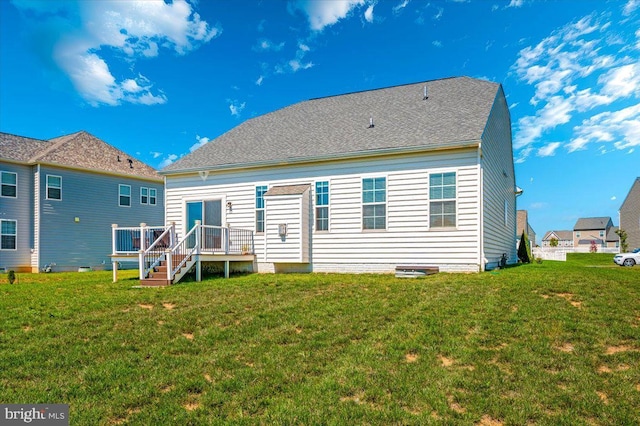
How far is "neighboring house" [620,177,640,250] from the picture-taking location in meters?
37.6

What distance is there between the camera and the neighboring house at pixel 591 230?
6956 centimetres

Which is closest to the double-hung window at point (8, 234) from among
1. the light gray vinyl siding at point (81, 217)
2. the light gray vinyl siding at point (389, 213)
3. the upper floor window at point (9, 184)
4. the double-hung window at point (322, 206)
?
the light gray vinyl siding at point (81, 217)

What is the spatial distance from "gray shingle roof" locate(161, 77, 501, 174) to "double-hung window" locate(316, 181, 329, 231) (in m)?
0.99

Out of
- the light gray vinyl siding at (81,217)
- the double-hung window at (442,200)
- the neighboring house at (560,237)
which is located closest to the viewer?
the double-hung window at (442,200)

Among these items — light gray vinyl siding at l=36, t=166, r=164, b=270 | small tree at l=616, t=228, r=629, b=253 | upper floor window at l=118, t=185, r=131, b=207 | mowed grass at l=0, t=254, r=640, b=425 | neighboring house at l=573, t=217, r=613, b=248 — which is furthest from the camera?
neighboring house at l=573, t=217, r=613, b=248

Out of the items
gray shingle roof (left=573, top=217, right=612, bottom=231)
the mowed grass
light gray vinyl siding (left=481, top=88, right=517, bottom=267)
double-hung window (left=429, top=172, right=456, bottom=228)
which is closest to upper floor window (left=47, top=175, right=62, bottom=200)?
the mowed grass

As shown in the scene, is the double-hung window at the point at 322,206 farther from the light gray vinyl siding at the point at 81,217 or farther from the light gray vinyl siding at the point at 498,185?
the light gray vinyl siding at the point at 81,217

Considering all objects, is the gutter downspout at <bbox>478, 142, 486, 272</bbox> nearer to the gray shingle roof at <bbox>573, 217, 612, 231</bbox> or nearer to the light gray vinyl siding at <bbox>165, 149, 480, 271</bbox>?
the light gray vinyl siding at <bbox>165, 149, 480, 271</bbox>

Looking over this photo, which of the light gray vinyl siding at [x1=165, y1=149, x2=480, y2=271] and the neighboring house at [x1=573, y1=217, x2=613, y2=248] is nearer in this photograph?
the light gray vinyl siding at [x1=165, y1=149, x2=480, y2=271]

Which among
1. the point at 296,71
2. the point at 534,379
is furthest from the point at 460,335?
the point at 296,71

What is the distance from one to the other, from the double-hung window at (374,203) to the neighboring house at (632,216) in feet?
125

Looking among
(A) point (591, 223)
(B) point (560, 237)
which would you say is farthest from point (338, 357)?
(B) point (560, 237)

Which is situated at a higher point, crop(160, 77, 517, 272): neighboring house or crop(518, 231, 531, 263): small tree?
crop(160, 77, 517, 272): neighboring house

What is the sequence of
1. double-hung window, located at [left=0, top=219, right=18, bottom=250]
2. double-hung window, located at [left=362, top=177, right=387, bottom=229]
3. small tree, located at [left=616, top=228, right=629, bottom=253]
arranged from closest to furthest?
double-hung window, located at [left=362, top=177, right=387, bottom=229] → double-hung window, located at [left=0, top=219, right=18, bottom=250] → small tree, located at [left=616, top=228, right=629, bottom=253]
